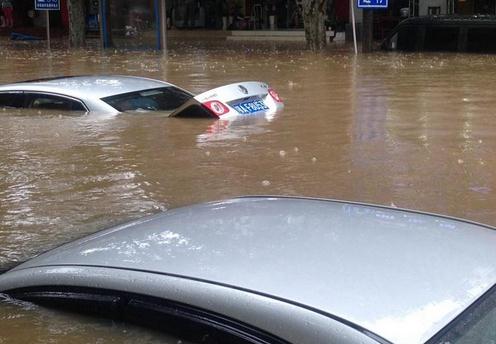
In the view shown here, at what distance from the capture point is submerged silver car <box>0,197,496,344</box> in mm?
1789

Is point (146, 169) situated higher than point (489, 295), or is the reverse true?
point (489, 295)

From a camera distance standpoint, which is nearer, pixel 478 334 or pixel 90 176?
pixel 478 334

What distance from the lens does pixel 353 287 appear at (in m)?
1.89

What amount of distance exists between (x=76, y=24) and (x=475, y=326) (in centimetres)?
2712

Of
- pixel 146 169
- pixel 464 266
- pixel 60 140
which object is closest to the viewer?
pixel 464 266

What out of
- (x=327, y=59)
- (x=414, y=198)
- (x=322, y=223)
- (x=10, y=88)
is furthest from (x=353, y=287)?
(x=327, y=59)

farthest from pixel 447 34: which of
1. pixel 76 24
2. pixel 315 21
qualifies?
pixel 76 24

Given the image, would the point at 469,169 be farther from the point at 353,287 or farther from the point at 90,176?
the point at 353,287

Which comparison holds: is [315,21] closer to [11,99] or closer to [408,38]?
[408,38]

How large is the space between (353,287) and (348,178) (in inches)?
188

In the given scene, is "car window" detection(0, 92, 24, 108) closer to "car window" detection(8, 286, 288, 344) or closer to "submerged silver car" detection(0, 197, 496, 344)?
"submerged silver car" detection(0, 197, 496, 344)

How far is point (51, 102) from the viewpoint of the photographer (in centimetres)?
898

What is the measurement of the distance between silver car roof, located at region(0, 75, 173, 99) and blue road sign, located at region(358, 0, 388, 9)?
12539 millimetres

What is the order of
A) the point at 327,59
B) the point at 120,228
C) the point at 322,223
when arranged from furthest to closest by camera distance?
1. the point at 327,59
2. the point at 120,228
3. the point at 322,223
